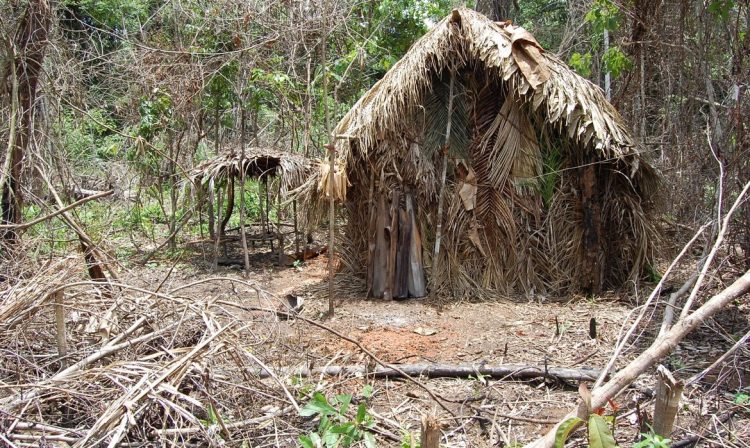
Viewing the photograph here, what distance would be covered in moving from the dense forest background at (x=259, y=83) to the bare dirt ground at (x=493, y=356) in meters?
1.42

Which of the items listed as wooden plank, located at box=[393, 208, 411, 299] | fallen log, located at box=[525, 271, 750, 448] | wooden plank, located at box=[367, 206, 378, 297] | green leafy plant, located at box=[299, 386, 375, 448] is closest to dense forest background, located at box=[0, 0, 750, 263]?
fallen log, located at box=[525, 271, 750, 448]

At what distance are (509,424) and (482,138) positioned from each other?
4.60 m

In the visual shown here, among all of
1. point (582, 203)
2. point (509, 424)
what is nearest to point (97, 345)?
point (509, 424)

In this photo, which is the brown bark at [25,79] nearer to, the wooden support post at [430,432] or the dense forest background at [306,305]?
the dense forest background at [306,305]

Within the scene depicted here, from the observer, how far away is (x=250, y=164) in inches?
400

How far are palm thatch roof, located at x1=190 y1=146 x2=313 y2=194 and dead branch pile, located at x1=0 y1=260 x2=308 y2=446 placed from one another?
5.00 meters

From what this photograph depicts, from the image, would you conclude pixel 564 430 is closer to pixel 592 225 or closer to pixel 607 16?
pixel 592 225

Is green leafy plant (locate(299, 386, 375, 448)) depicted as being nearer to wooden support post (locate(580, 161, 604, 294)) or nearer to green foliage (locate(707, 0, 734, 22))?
green foliage (locate(707, 0, 734, 22))

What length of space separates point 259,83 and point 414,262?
4.27 m

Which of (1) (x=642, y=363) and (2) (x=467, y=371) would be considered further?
(2) (x=467, y=371)

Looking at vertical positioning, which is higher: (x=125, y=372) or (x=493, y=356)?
(x=125, y=372)

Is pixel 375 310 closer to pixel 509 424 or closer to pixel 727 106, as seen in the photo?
pixel 509 424

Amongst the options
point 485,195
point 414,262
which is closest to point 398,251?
point 414,262

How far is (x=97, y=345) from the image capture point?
417 centimetres
